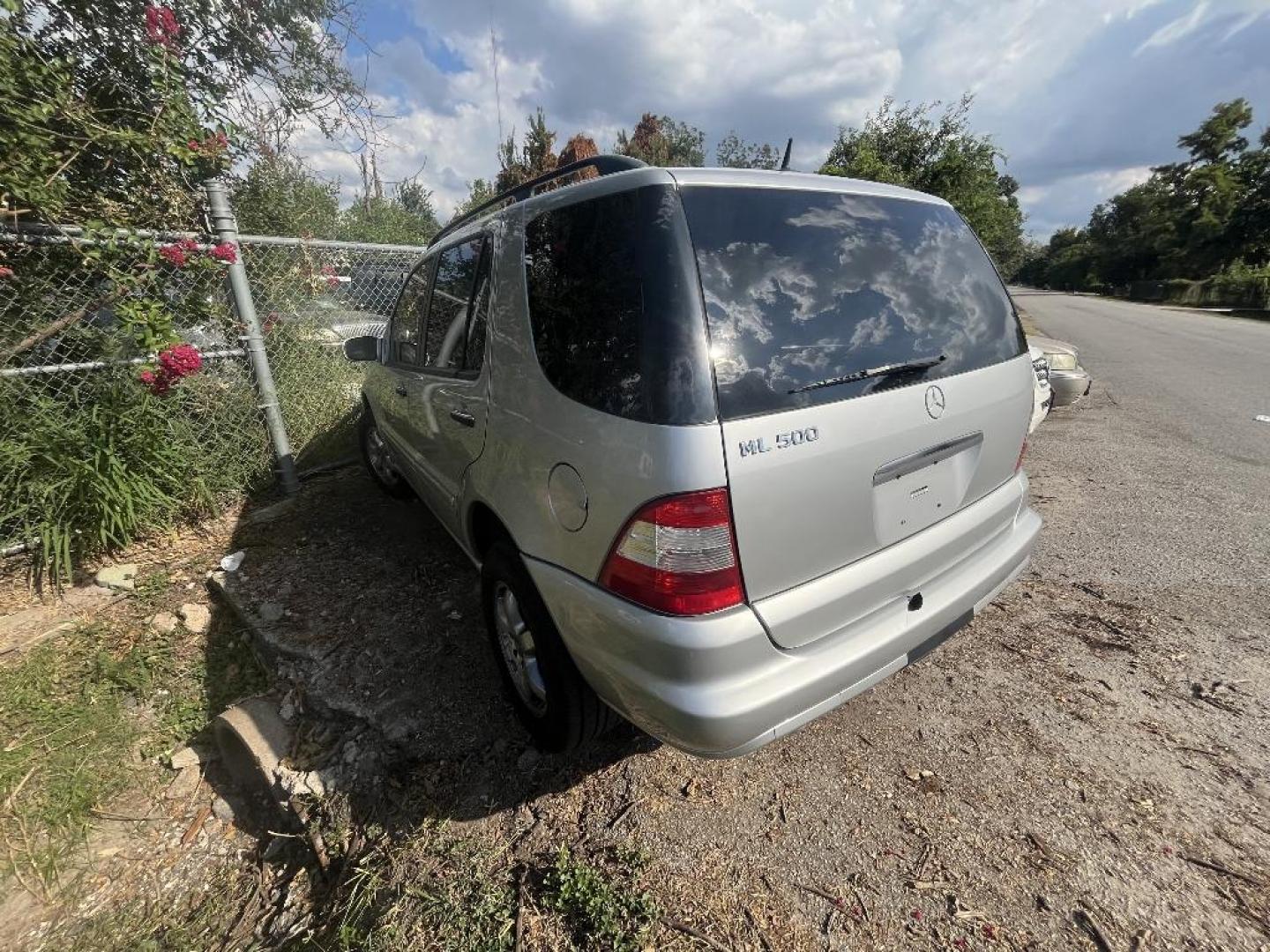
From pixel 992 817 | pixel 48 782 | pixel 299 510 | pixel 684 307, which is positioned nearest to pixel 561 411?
pixel 684 307

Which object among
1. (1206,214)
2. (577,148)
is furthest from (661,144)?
(1206,214)

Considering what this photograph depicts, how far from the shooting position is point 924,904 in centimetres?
155

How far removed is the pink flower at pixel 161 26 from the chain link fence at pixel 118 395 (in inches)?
38.8

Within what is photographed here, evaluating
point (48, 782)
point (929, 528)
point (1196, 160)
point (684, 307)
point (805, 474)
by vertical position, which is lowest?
point (48, 782)

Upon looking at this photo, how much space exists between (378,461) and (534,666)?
2813 mm

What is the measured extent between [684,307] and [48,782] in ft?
10.0

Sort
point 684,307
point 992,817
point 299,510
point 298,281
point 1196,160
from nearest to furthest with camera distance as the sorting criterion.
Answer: point 684,307, point 992,817, point 299,510, point 298,281, point 1196,160

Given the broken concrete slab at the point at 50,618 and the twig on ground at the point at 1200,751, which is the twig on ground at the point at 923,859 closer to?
the twig on ground at the point at 1200,751

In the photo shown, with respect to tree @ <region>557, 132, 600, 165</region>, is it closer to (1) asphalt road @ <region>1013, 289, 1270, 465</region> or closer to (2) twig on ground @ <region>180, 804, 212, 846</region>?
(1) asphalt road @ <region>1013, 289, 1270, 465</region>

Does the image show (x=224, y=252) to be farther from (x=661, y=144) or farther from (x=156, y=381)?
(x=661, y=144)

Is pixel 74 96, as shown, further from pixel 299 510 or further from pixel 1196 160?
pixel 1196 160

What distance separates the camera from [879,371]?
1.60 metres

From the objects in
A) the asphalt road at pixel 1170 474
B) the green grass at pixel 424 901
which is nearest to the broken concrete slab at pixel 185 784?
the green grass at pixel 424 901

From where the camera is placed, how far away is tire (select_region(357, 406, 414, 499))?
399 centimetres
